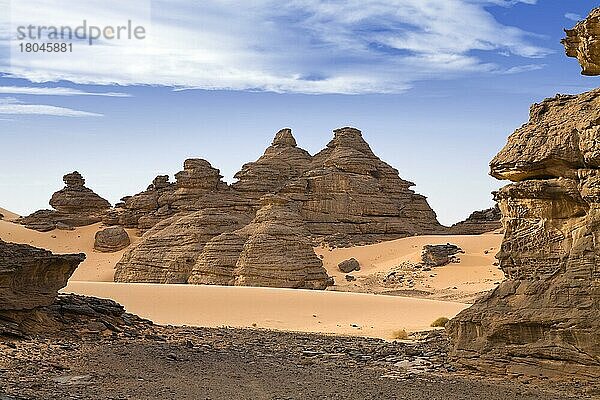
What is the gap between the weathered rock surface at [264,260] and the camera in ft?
99.3

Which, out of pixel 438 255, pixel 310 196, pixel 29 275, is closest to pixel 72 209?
pixel 310 196

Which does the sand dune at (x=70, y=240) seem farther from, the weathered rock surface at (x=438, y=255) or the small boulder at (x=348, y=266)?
the weathered rock surface at (x=438, y=255)

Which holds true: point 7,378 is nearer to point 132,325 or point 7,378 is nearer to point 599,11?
point 132,325

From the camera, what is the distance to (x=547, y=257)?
411 inches

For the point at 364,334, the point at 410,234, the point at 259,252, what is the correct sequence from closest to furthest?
1. the point at 364,334
2. the point at 259,252
3. the point at 410,234

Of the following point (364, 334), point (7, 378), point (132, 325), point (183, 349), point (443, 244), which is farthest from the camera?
point (443, 244)

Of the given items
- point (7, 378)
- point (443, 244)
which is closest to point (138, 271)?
point (443, 244)

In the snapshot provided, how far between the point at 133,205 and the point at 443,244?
88.0 ft

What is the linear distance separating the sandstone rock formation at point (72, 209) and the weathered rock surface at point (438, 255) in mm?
31152

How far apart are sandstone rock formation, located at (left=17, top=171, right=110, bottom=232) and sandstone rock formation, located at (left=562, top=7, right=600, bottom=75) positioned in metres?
56.7

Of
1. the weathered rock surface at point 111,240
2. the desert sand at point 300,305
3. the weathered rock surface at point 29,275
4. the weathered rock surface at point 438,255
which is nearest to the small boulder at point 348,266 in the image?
the weathered rock surface at point 438,255

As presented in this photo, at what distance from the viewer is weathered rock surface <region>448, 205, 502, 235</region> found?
200 ft

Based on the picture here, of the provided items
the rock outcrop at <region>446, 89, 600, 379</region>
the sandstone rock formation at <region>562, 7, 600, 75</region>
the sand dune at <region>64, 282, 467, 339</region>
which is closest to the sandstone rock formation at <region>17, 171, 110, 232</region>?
the sand dune at <region>64, 282, 467, 339</region>

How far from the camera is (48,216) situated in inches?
2499
